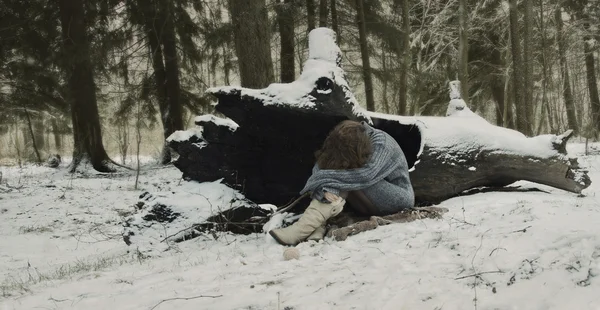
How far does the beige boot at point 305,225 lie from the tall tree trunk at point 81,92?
9534mm

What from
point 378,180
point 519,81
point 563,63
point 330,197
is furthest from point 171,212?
point 563,63

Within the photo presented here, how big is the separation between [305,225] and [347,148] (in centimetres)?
80

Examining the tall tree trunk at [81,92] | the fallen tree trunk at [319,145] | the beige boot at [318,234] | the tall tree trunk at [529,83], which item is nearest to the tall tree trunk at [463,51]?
the tall tree trunk at [529,83]

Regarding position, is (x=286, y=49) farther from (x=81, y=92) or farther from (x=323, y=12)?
(x=81, y=92)

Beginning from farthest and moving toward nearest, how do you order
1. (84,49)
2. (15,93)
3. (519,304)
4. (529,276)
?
(15,93)
(84,49)
(529,276)
(519,304)

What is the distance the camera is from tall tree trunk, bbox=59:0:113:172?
11406 millimetres

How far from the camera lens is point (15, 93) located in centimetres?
1413

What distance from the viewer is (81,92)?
38.5ft

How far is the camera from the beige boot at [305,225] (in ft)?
12.6

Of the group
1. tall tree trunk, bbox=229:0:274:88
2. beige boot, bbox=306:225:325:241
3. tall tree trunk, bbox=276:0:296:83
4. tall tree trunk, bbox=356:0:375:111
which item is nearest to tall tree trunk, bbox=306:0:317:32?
tall tree trunk, bbox=276:0:296:83

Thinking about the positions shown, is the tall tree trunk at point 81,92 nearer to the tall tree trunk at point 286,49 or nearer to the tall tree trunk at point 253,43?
the tall tree trunk at point 286,49

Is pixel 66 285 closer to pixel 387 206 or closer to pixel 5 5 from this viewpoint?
pixel 387 206

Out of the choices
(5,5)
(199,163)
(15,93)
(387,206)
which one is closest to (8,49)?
(5,5)

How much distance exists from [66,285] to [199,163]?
2425mm
